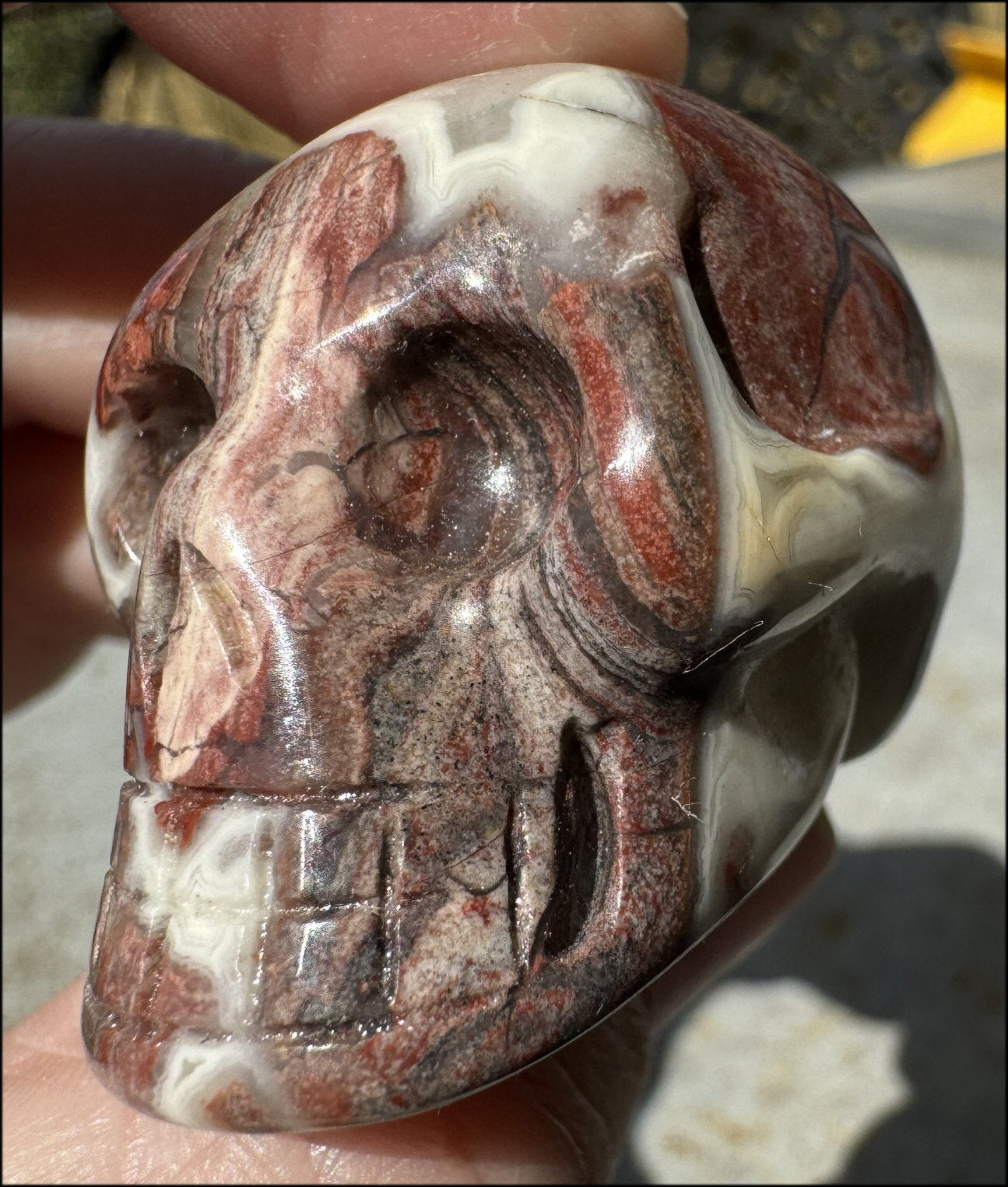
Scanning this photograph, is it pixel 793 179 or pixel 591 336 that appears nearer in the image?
pixel 591 336

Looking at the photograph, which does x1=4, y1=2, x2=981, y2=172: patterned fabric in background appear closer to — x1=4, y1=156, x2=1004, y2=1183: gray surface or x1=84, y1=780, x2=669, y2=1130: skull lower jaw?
x1=4, y1=156, x2=1004, y2=1183: gray surface

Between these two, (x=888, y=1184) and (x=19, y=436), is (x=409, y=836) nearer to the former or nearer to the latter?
(x=888, y=1184)

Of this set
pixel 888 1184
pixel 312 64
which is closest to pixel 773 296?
pixel 312 64

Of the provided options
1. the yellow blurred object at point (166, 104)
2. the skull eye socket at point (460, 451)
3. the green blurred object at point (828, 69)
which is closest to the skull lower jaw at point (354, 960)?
the skull eye socket at point (460, 451)

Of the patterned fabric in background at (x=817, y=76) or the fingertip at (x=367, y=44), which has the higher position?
the fingertip at (x=367, y=44)

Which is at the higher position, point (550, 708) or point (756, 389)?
point (756, 389)

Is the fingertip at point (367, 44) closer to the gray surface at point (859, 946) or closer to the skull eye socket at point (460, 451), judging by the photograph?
the skull eye socket at point (460, 451)

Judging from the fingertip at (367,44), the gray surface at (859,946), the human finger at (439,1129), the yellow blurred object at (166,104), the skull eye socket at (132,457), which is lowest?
the gray surface at (859,946)

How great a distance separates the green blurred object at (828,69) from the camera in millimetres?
2533

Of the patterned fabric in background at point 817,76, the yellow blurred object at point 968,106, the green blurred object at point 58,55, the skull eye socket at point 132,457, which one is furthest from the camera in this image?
the yellow blurred object at point 968,106

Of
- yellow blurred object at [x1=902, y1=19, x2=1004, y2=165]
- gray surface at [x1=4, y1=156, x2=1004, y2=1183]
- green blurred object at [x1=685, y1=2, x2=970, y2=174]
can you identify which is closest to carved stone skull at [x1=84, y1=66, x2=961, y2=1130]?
gray surface at [x1=4, y1=156, x2=1004, y2=1183]

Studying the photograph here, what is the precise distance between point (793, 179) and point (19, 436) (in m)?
1.02

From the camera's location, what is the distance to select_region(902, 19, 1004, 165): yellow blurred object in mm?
2264

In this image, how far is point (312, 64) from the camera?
111cm
